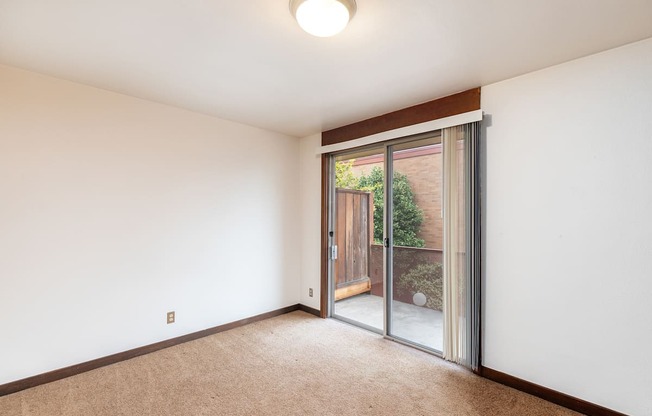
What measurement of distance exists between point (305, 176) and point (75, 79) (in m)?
2.50

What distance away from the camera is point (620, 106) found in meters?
1.91

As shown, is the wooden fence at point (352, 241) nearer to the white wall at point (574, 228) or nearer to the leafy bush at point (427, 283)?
the leafy bush at point (427, 283)

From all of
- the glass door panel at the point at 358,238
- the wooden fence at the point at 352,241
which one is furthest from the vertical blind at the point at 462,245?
the wooden fence at the point at 352,241

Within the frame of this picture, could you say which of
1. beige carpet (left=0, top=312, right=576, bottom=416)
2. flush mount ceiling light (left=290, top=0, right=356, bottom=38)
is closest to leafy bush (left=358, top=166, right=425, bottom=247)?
beige carpet (left=0, top=312, right=576, bottom=416)

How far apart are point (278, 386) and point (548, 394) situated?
195cm

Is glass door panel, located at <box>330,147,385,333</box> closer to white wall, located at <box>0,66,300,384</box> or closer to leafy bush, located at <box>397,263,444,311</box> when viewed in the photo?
leafy bush, located at <box>397,263,444,311</box>

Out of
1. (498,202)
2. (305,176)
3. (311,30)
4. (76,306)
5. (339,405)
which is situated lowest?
(339,405)

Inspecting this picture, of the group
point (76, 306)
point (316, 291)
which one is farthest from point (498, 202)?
point (76, 306)

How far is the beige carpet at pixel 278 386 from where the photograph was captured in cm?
204

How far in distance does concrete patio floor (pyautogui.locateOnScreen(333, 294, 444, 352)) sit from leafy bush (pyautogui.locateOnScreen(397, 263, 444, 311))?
11 cm

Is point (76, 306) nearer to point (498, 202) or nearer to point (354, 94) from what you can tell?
point (354, 94)

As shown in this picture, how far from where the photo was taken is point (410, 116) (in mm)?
2943

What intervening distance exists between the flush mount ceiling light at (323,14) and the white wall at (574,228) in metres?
1.55

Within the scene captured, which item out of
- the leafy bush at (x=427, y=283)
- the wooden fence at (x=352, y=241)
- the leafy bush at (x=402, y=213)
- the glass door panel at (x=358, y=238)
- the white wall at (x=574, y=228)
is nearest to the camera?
the white wall at (x=574, y=228)
